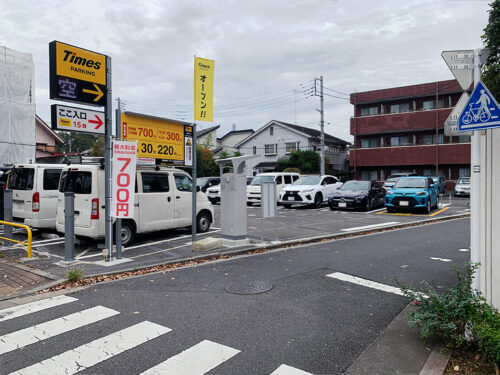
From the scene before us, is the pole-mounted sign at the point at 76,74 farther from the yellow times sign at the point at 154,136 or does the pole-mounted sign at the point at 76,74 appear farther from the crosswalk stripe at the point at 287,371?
the crosswalk stripe at the point at 287,371

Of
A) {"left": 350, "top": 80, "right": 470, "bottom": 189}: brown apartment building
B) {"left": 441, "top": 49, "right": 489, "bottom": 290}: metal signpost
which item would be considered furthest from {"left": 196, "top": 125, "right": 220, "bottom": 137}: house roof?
{"left": 441, "top": 49, "right": 489, "bottom": 290}: metal signpost

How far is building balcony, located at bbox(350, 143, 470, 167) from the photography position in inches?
1299

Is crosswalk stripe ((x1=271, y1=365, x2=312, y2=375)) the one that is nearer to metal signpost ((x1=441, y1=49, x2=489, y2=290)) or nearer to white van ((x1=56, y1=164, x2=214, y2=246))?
metal signpost ((x1=441, y1=49, x2=489, y2=290))

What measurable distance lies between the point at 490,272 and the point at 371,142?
36511mm

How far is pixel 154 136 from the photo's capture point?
335 inches

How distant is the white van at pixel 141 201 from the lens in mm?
8297

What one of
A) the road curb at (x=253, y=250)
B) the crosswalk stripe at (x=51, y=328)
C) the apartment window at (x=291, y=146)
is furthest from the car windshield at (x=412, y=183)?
the apartment window at (x=291, y=146)

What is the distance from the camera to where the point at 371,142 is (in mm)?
38438

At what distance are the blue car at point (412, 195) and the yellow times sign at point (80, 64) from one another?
13.3 meters

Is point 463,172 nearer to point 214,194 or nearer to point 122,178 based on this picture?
point 214,194

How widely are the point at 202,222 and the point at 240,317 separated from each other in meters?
6.62

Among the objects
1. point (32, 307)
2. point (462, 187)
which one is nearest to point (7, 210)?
point (32, 307)

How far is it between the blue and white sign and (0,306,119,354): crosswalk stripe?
14.6 feet

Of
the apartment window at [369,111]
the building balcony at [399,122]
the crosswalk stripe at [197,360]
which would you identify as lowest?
the crosswalk stripe at [197,360]
